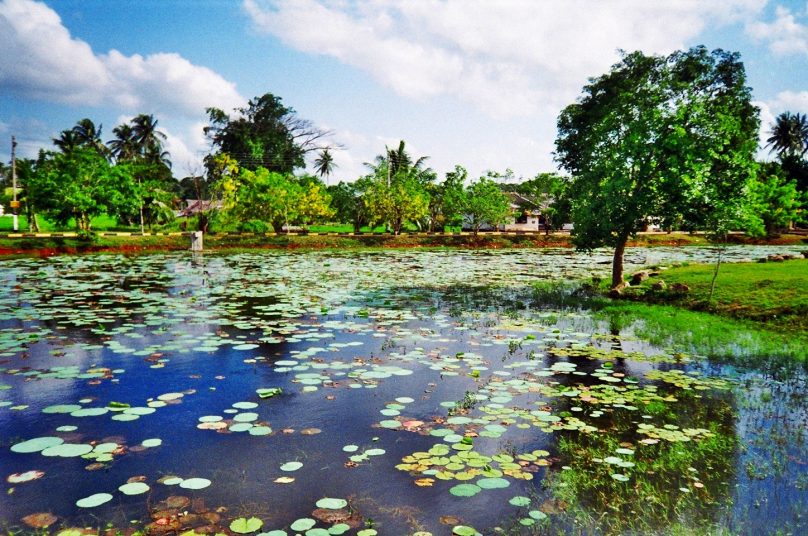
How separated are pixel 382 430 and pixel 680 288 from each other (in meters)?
11.8

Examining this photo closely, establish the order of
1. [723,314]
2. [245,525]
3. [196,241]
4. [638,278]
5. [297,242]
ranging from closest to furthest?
[245,525]
[723,314]
[638,278]
[196,241]
[297,242]

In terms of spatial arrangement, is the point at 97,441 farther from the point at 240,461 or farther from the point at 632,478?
the point at 632,478

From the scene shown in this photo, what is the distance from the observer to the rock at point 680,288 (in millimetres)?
14070

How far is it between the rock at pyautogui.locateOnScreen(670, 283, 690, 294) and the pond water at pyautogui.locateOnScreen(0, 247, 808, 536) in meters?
4.59

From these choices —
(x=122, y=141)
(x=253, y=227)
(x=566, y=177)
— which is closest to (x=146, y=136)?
(x=122, y=141)

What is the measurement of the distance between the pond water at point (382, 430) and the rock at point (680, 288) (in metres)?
4.59

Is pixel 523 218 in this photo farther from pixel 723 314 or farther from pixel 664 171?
pixel 723 314

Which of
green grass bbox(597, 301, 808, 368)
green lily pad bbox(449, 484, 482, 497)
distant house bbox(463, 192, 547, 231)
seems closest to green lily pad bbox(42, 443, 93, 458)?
green lily pad bbox(449, 484, 482, 497)

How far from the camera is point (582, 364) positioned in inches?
319

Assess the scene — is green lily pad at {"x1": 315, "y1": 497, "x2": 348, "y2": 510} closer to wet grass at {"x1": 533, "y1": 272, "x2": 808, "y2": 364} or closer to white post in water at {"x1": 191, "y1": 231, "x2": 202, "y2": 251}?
wet grass at {"x1": 533, "y1": 272, "x2": 808, "y2": 364}

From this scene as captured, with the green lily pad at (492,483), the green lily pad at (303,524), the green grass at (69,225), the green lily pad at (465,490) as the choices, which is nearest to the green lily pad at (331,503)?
the green lily pad at (303,524)

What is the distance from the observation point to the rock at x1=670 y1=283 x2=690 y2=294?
1407cm

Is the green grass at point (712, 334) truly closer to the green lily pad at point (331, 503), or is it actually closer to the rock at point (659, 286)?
the rock at point (659, 286)

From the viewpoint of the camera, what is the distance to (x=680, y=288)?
14.2 meters
